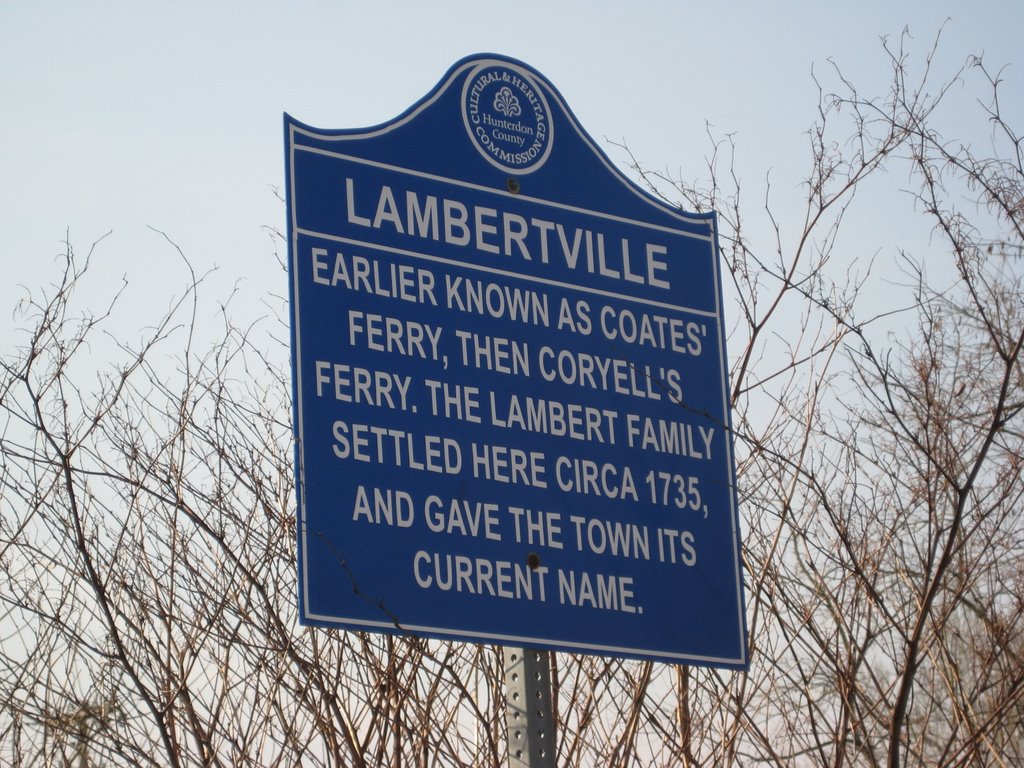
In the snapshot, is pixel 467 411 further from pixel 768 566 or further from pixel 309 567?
pixel 768 566

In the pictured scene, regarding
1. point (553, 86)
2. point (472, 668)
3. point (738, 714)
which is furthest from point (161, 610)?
point (553, 86)

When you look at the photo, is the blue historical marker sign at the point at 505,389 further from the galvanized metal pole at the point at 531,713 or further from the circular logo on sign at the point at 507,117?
the galvanized metal pole at the point at 531,713

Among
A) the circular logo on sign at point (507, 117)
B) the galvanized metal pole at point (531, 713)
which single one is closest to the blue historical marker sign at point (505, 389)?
the circular logo on sign at point (507, 117)

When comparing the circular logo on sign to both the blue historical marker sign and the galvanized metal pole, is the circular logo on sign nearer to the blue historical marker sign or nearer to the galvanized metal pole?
the blue historical marker sign

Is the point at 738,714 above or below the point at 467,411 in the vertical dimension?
below

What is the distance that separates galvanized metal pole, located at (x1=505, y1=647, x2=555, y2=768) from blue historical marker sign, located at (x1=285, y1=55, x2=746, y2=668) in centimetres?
11

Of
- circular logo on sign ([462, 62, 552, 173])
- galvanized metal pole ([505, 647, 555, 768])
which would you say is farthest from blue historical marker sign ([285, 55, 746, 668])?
galvanized metal pole ([505, 647, 555, 768])

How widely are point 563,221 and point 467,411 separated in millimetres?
694

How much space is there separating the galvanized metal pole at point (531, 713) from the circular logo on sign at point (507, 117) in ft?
4.40

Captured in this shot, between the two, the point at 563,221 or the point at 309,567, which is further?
the point at 563,221

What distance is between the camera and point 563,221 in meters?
3.79

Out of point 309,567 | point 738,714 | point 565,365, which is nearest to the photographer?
point 309,567

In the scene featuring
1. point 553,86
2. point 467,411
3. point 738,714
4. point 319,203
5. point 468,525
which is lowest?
point 738,714

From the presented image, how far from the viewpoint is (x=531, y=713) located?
334 centimetres
